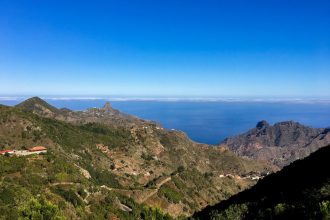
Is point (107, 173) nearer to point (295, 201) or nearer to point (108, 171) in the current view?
point (108, 171)

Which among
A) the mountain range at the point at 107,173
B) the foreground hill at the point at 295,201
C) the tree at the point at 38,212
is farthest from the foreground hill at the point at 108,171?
the foreground hill at the point at 295,201

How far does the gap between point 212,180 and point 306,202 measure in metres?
A: 86.0

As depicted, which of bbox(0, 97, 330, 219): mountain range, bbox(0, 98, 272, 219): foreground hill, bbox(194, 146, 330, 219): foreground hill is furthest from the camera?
bbox(0, 98, 272, 219): foreground hill

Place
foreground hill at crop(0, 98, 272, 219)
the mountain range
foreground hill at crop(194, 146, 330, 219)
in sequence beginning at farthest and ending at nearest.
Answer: foreground hill at crop(0, 98, 272, 219) < the mountain range < foreground hill at crop(194, 146, 330, 219)

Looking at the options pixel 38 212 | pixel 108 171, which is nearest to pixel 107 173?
pixel 108 171

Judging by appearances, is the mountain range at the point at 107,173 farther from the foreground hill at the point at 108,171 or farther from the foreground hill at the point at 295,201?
the foreground hill at the point at 295,201

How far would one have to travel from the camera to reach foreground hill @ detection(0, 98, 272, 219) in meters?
53.3

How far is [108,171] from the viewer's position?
315 feet

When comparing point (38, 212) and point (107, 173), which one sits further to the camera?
point (107, 173)

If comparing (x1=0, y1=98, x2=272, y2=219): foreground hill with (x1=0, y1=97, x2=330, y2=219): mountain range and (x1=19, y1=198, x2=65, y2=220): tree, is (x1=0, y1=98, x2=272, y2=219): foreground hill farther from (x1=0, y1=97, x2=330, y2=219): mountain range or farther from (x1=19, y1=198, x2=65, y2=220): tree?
(x1=19, y1=198, x2=65, y2=220): tree

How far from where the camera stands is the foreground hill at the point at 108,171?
53.3 meters

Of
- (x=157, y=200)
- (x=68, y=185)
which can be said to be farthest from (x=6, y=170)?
(x=157, y=200)

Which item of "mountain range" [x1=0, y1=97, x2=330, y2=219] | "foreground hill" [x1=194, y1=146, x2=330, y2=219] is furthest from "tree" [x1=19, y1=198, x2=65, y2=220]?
"foreground hill" [x1=194, y1=146, x2=330, y2=219]

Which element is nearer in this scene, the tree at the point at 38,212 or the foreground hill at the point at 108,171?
the tree at the point at 38,212
